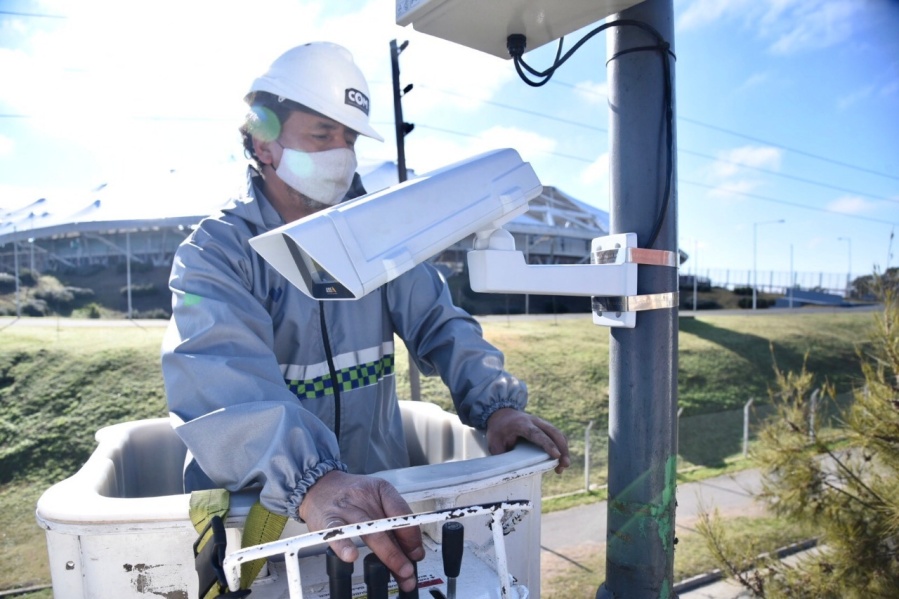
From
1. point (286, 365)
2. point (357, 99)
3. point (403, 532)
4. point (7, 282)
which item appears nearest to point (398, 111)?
point (357, 99)

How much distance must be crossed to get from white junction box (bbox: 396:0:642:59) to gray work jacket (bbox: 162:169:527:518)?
703mm

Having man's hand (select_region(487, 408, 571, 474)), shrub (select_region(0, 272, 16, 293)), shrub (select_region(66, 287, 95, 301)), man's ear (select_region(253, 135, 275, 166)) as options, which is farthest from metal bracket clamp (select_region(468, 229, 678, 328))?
shrub (select_region(66, 287, 95, 301))

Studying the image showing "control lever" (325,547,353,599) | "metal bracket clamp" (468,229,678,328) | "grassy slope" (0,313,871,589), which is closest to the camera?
"control lever" (325,547,353,599)

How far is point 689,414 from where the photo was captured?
928 cm

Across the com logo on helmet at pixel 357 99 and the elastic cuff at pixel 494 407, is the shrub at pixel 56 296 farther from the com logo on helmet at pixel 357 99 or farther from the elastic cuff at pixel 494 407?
the elastic cuff at pixel 494 407

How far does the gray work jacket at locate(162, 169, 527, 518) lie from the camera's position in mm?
1155

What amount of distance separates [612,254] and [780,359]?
14744 millimetres

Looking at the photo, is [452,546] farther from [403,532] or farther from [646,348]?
[646,348]

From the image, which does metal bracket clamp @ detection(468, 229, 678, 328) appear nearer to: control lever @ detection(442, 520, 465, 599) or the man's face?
control lever @ detection(442, 520, 465, 599)

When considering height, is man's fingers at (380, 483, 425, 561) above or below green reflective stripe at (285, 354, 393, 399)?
below

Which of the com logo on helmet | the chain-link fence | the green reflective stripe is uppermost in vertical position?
the com logo on helmet

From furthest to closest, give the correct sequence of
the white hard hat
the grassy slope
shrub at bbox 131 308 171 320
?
shrub at bbox 131 308 171 320, the grassy slope, the white hard hat

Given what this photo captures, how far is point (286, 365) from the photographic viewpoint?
68.1 inches

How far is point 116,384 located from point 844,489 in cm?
786
